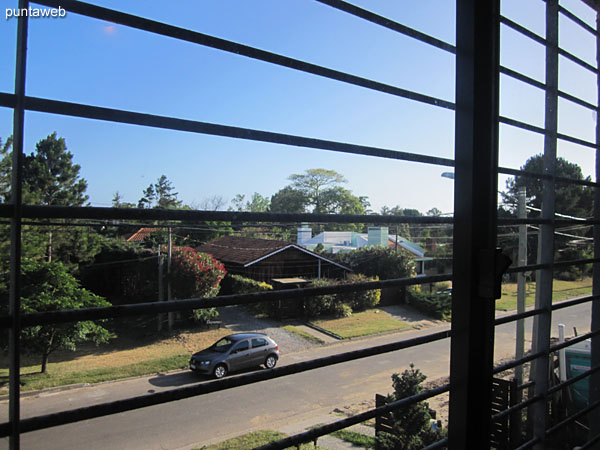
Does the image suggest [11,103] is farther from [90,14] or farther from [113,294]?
[113,294]

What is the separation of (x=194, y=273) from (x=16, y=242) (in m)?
1.08

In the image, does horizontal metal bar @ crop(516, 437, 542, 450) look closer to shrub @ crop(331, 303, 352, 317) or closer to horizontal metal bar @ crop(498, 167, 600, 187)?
horizontal metal bar @ crop(498, 167, 600, 187)

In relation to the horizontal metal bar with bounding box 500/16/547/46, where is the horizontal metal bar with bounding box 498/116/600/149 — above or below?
below

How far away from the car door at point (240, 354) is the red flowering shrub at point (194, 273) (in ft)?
0.87

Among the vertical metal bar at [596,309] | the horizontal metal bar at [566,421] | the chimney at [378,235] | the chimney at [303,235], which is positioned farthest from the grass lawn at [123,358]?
the vertical metal bar at [596,309]

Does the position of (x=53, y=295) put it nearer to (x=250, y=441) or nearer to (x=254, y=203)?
(x=254, y=203)

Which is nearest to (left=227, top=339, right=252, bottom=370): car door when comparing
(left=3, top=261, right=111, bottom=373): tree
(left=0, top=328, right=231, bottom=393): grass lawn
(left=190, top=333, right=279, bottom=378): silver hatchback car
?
(left=190, top=333, right=279, bottom=378): silver hatchback car

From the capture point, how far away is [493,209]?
89 cm

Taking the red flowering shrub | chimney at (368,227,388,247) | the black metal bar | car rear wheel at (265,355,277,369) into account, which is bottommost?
car rear wheel at (265,355,277,369)


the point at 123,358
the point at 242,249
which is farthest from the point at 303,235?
the point at 123,358

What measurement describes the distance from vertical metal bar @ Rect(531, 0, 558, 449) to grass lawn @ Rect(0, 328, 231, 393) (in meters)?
1.17

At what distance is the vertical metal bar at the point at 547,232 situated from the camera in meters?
1.20

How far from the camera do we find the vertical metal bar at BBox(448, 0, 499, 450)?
0.86m

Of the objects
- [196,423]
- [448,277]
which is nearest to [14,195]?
[448,277]
